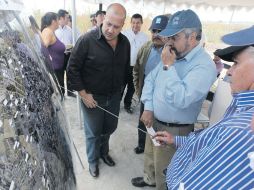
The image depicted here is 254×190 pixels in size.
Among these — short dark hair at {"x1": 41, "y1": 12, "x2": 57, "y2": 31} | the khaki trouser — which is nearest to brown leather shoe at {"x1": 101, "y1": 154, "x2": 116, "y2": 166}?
the khaki trouser

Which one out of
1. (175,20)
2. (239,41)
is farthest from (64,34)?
(239,41)

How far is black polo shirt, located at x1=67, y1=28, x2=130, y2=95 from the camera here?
99.0 inches

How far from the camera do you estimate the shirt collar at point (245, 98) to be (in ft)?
3.25

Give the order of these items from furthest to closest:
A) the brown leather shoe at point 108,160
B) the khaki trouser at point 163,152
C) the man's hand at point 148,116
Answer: the brown leather shoe at point 108,160, the man's hand at point 148,116, the khaki trouser at point 163,152

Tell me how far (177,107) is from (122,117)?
2.87 m

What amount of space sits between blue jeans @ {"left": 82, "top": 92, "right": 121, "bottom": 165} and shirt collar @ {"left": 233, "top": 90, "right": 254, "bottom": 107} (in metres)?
1.85

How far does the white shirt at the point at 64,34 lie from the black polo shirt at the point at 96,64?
3458 millimetres

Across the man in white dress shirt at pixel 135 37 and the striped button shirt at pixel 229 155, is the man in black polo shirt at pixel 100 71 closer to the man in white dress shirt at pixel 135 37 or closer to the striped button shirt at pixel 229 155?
the striped button shirt at pixel 229 155

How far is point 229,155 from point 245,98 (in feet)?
0.80

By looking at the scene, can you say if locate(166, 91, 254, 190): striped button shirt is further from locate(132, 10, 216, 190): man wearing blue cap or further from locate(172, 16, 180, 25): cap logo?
locate(172, 16, 180, 25): cap logo

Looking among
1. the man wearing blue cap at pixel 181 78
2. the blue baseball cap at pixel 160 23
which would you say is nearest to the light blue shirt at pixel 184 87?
the man wearing blue cap at pixel 181 78

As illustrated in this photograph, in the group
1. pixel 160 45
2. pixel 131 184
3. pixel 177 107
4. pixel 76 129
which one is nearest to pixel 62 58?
pixel 76 129

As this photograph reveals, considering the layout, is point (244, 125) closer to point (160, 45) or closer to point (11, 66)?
point (11, 66)

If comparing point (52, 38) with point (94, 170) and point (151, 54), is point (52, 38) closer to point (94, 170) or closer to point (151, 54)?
point (151, 54)
